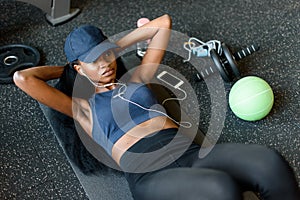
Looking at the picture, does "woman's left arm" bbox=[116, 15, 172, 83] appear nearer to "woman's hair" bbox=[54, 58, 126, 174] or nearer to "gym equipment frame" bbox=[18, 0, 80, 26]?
"woman's hair" bbox=[54, 58, 126, 174]

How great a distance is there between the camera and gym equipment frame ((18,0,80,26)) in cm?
220

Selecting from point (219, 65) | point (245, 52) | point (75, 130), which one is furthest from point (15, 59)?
point (245, 52)

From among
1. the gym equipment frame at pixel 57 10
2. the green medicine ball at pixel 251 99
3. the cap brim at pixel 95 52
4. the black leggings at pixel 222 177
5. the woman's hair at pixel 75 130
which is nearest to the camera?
the black leggings at pixel 222 177

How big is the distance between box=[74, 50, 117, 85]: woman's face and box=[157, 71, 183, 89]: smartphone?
429 millimetres

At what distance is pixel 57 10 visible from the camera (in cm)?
224

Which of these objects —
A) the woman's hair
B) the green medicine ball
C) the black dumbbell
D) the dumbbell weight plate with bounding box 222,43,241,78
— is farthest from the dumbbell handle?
the woman's hair

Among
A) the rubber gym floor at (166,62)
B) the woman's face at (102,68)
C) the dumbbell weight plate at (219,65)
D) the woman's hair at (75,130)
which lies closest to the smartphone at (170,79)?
the rubber gym floor at (166,62)

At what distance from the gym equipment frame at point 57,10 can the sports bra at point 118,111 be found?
822 millimetres

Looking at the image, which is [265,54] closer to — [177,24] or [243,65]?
[243,65]

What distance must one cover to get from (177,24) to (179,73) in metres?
0.35

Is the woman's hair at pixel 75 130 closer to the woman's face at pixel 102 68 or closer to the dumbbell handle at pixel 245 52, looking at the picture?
the woman's face at pixel 102 68

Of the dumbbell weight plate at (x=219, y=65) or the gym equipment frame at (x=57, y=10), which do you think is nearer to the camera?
the dumbbell weight plate at (x=219, y=65)

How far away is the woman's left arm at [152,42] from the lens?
5.58 feet

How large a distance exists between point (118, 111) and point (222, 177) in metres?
0.43
